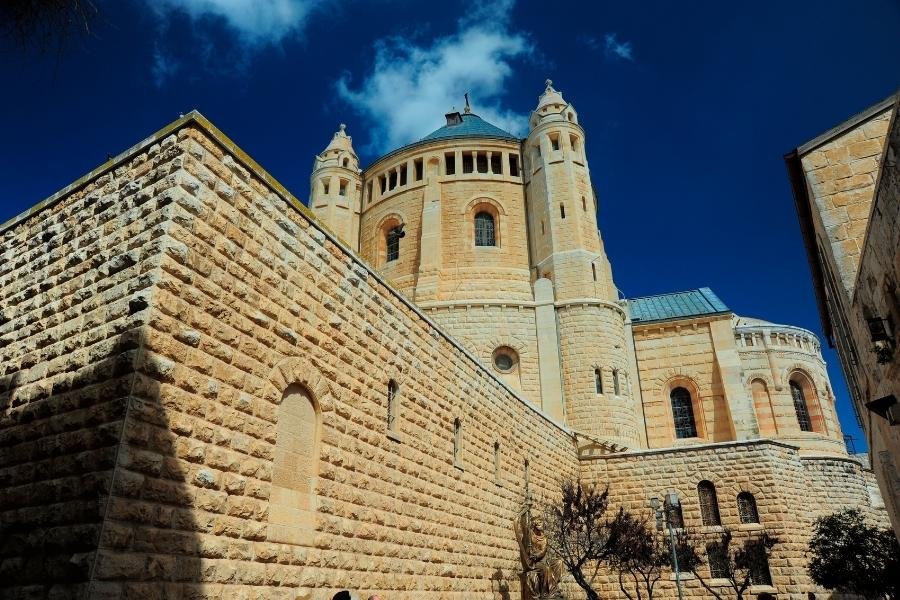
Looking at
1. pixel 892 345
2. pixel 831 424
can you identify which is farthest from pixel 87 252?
pixel 831 424

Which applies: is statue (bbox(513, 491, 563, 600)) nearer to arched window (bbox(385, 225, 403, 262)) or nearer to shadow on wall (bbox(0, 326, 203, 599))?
shadow on wall (bbox(0, 326, 203, 599))

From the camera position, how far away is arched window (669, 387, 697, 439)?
80.7 feet

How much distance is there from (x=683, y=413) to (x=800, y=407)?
6366 millimetres

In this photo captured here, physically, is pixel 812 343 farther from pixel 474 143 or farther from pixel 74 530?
pixel 74 530

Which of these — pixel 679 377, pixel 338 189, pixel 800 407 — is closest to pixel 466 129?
pixel 338 189

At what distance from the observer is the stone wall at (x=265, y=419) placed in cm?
510

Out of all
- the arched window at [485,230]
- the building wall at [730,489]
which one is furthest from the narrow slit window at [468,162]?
the building wall at [730,489]

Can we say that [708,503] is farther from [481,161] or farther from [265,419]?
[481,161]

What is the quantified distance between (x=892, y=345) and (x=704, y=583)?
444 inches

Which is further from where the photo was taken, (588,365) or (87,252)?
(588,365)

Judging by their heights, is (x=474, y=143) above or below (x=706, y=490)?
above

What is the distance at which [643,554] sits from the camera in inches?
564

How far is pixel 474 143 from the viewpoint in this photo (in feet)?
90.7

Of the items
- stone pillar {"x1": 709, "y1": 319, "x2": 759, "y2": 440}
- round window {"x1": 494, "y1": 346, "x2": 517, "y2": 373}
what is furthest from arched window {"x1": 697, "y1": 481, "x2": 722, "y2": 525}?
round window {"x1": 494, "y1": 346, "x2": 517, "y2": 373}
